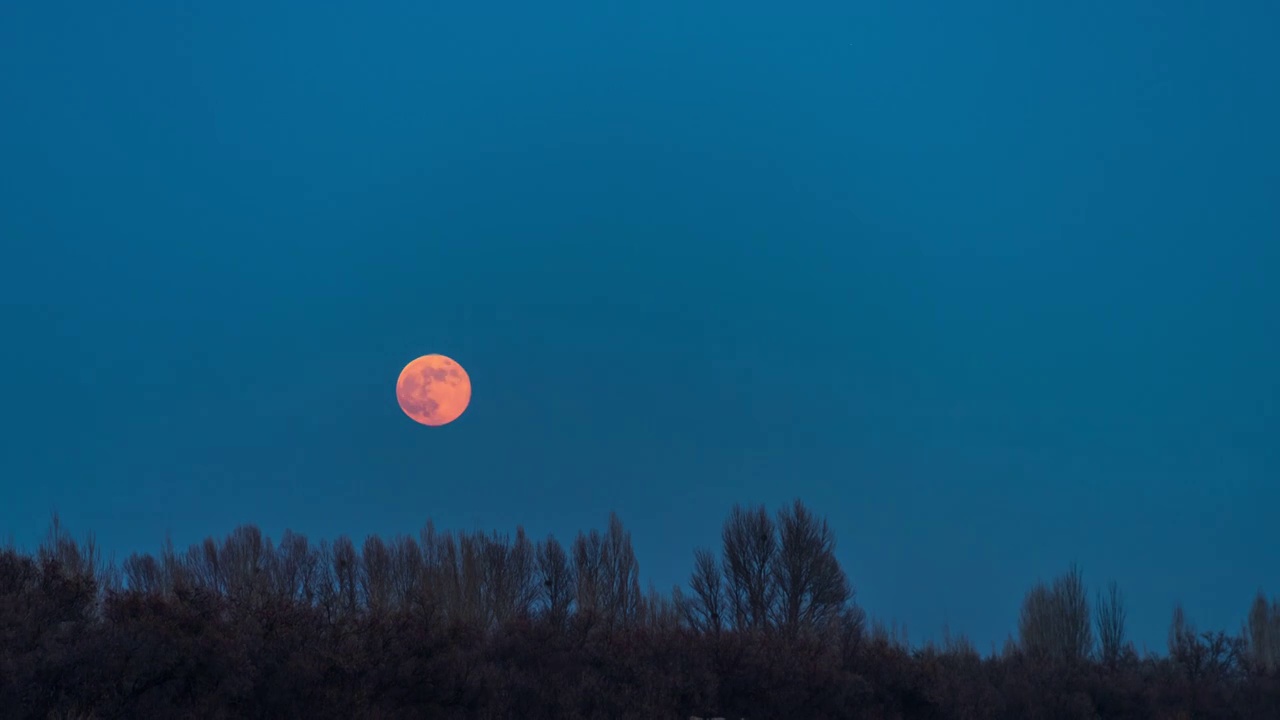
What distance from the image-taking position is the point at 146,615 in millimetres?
16062

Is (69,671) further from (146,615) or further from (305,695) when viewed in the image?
(305,695)

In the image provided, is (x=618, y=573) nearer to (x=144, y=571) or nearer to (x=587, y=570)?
(x=587, y=570)

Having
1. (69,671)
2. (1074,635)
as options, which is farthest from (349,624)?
(1074,635)

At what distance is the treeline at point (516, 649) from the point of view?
1518 cm

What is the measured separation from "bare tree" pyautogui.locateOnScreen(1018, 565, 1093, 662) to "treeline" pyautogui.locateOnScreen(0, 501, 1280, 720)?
0.46 feet

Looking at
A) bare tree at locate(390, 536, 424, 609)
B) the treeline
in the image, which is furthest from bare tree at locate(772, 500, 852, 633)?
bare tree at locate(390, 536, 424, 609)

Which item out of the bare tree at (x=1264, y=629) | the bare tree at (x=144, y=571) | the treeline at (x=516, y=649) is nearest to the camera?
the treeline at (x=516, y=649)

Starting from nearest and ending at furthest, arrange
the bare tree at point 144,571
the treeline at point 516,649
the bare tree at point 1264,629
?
1. the treeline at point 516,649
2. the bare tree at point 144,571
3. the bare tree at point 1264,629

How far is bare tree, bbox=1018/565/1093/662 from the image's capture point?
→ 4662cm

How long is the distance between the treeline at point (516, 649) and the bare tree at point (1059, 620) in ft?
0.46

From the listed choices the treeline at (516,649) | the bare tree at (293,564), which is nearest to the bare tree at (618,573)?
the treeline at (516,649)

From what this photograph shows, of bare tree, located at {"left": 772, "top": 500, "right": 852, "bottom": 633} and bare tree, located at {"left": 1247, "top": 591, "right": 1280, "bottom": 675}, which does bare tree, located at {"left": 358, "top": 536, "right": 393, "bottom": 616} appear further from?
bare tree, located at {"left": 1247, "top": 591, "right": 1280, "bottom": 675}

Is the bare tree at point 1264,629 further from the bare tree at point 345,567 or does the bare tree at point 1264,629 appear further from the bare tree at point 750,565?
the bare tree at point 345,567

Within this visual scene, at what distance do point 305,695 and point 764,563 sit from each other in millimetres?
26201
